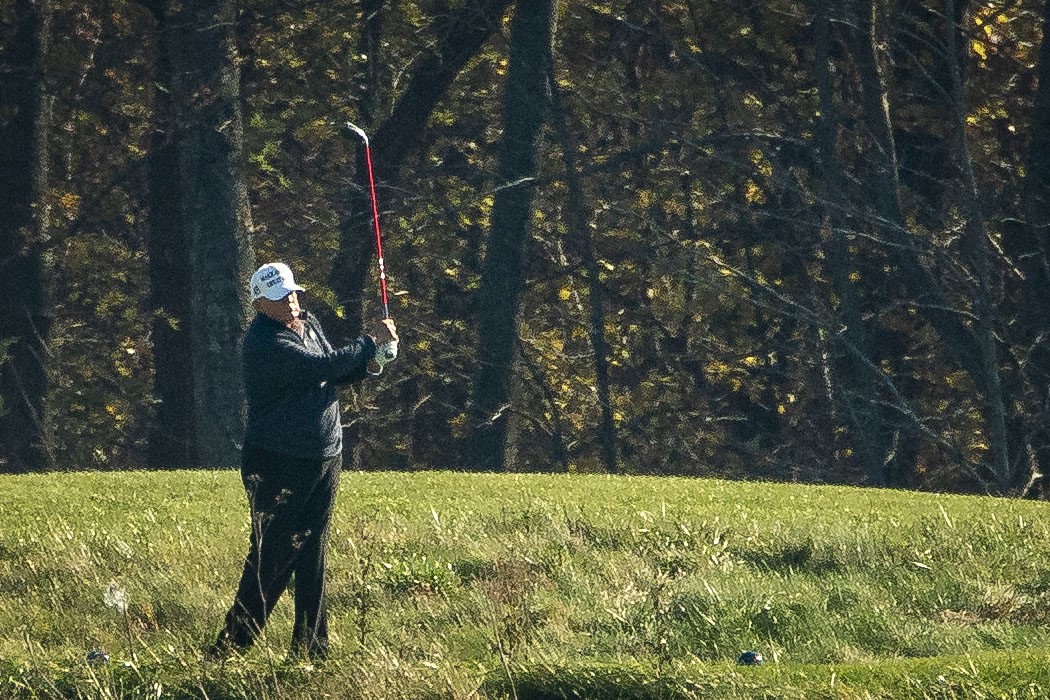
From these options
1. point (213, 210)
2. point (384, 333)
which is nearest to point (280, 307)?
point (384, 333)

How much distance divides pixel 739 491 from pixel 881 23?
865 centimetres

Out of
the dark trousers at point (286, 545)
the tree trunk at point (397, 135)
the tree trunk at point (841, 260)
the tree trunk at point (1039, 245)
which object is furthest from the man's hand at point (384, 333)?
the tree trunk at point (397, 135)

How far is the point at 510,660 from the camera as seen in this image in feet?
28.7

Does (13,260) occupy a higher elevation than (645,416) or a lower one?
higher

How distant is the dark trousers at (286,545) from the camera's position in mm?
8875

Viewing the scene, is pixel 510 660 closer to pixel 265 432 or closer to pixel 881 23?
pixel 265 432

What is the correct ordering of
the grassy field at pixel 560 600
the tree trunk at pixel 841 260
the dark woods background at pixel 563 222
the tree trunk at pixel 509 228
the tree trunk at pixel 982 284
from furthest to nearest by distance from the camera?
the tree trunk at pixel 509 228 → the tree trunk at pixel 841 260 → the dark woods background at pixel 563 222 → the tree trunk at pixel 982 284 → the grassy field at pixel 560 600

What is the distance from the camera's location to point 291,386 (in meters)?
8.86

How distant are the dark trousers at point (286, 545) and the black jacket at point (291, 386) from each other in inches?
3.1

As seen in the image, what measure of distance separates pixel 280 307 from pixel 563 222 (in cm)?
2042

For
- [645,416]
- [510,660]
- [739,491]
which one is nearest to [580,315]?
[645,416]

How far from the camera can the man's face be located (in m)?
8.97

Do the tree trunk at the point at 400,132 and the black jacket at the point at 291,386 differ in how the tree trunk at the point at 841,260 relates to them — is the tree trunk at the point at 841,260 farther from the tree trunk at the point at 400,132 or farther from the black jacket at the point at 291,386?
the black jacket at the point at 291,386

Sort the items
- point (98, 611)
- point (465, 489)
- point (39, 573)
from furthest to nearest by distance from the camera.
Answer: point (465, 489), point (39, 573), point (98, 611)
